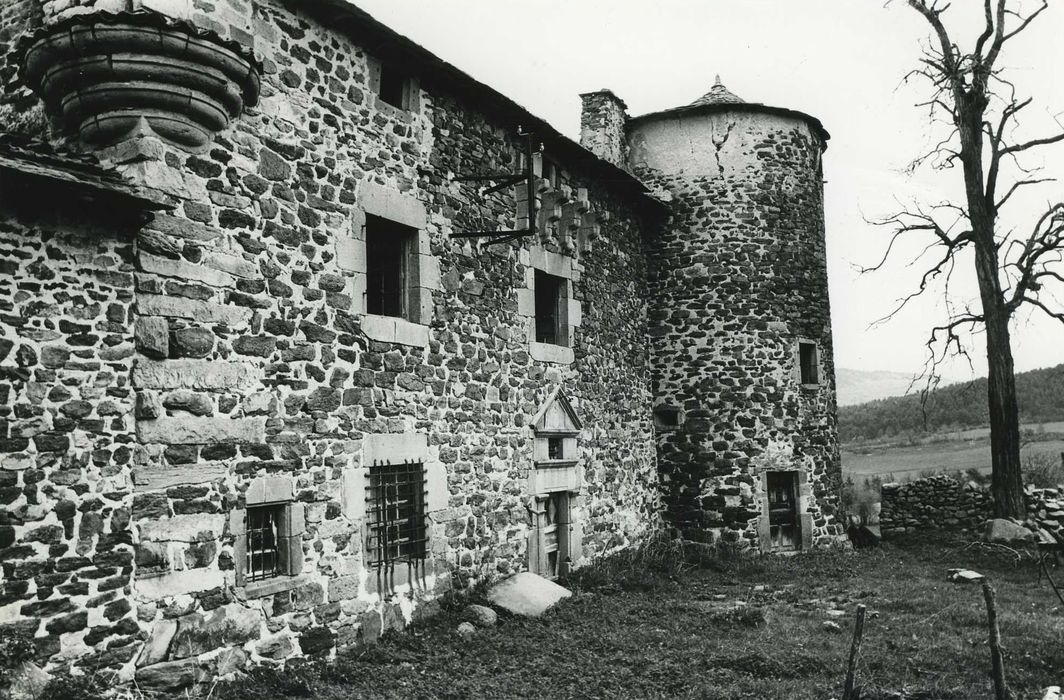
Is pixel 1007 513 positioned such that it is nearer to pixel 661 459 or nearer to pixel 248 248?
pixel 661 459

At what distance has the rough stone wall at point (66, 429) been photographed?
18.1 ft

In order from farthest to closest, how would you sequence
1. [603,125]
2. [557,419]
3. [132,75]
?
[603,125], [557,419], [132,75]

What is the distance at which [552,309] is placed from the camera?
12.0 meters

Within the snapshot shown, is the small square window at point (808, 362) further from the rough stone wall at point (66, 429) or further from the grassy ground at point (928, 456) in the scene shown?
the rough stone wall at point (66, 429)

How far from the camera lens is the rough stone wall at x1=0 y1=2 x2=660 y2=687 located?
6297 millimetres

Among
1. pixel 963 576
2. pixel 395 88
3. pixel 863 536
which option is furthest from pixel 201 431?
pixel 863 536

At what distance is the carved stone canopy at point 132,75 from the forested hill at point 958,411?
1226 inches

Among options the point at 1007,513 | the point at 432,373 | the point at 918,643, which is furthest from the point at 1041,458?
the point at 432,373

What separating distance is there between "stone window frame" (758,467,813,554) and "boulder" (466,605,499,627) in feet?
21.7

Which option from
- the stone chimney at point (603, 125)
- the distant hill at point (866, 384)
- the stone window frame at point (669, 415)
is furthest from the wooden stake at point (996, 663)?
the distant hill at point (866, 384)

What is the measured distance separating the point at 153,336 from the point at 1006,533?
45.1 ft

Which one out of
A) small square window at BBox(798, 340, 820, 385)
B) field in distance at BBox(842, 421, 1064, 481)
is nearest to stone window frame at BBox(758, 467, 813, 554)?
small square window at BBox(798, 340, 820, 385)

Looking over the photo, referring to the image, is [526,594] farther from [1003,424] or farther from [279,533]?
[1003,424]

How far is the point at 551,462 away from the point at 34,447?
667 cm
